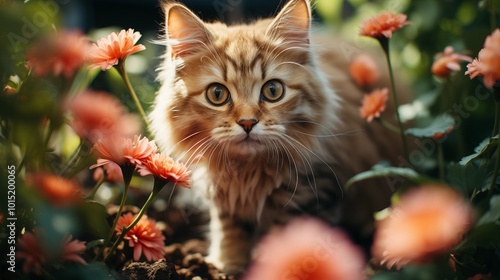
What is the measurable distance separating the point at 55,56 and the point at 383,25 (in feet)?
2.80

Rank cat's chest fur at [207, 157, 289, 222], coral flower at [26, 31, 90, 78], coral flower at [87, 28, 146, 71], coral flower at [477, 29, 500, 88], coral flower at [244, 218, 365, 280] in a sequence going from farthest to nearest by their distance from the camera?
1. cat's chest fur at [207, 157, 289, 222]
2. coral flower at [87, 28, 146, 71]
3. coral flower at [477, 29, 500, 88]
4. coral flower at [26, 31, 90, 78]
5. coral flower at [244, 218, 365, 280]

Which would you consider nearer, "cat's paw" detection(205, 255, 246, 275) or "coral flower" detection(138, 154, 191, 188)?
"coral flower" detection(138, 154, 191, 188)

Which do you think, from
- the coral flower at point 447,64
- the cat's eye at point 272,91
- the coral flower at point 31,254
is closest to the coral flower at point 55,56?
the coral flower at point 31,254

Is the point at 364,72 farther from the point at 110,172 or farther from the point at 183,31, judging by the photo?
the point at 110,172

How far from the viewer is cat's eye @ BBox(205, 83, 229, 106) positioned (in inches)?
55.2

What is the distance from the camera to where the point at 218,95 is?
141cm

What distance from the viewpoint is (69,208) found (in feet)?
2.71

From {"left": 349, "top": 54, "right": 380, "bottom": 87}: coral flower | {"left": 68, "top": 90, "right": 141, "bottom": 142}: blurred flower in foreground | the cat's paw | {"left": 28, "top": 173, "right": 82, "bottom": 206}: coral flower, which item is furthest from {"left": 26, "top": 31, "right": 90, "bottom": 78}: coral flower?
{"left": 349, "top": 54, "right": 380, "bottom": 87}: coral flower

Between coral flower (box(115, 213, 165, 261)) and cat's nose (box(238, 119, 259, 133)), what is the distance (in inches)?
14.0

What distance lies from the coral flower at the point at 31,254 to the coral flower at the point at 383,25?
965mm

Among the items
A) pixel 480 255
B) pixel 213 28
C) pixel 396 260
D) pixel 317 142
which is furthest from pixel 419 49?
pixel 396 260

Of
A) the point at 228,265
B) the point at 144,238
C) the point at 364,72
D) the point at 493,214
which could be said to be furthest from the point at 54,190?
the point at 364,72

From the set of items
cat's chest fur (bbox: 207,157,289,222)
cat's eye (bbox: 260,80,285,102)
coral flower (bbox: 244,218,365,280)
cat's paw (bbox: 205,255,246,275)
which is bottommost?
cat's paw (bbox: 205,255,246,275)

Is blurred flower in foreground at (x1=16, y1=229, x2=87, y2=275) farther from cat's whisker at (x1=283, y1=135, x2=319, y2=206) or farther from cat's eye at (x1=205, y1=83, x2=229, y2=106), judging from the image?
cat's whisker at (x1=283, y1=135, x2=319, y2=206)
